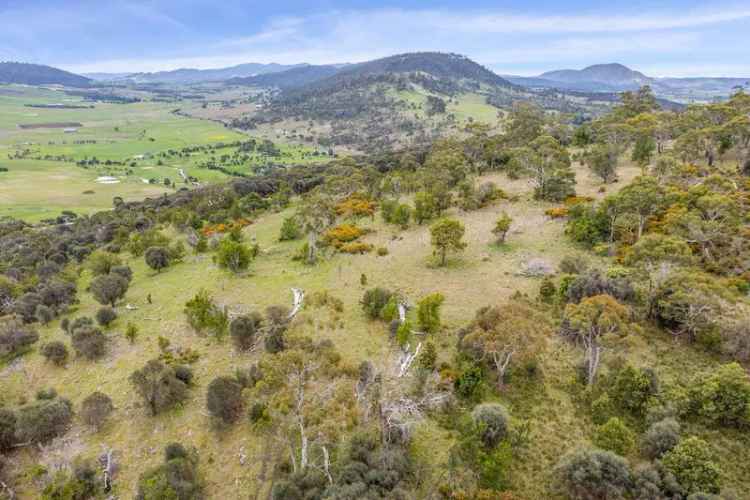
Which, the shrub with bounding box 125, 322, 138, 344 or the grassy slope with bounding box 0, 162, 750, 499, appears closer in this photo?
the grassy slope with bounding box 0, 162, 750, 499

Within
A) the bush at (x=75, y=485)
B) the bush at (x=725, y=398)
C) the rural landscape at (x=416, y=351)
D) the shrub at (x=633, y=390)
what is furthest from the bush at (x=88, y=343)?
the bush at (x=725, y=398)

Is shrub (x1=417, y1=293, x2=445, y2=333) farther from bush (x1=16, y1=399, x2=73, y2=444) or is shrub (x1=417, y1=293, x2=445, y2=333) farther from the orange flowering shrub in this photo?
the orange flowering shrub

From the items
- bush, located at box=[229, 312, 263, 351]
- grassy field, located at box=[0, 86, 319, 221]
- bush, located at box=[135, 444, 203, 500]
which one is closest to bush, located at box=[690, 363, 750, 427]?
bush, located at box=[135, 444, 203, 500]

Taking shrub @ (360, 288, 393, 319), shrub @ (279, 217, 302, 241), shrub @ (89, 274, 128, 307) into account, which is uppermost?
shrub @ (279, 217, 302, 241)

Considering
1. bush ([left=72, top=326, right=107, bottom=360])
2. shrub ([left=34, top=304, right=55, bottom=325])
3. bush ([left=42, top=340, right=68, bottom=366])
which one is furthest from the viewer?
shrub ([left=34, top=304, right=55, bottom=325])

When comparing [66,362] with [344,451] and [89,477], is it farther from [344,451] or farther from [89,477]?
[344,451]
